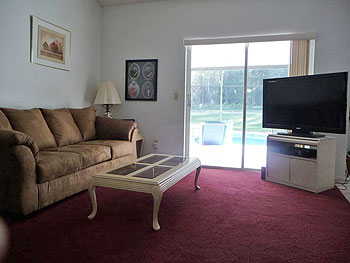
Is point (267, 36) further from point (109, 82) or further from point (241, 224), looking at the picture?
point (241, 224)

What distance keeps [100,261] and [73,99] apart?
3.13 meters

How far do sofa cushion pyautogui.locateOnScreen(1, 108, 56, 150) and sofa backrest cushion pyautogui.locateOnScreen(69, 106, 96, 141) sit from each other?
0.63m

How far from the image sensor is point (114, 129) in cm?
404

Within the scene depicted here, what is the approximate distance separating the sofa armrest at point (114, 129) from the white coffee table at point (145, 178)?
1.12m

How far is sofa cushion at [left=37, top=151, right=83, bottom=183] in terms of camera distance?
2410 millimetres

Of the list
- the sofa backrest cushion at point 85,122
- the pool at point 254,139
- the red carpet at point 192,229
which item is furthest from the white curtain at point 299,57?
the sofa backrest cushion at point 85,122

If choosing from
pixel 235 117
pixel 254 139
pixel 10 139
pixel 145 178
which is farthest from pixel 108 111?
pixel 145 178

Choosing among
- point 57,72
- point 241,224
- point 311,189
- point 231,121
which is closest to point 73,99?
point 57,72

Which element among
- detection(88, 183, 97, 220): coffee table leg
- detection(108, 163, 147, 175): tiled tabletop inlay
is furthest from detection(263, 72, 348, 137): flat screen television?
detection(88, 183, 97, 220): coffee table leg

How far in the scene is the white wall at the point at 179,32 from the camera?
3959 millimetres

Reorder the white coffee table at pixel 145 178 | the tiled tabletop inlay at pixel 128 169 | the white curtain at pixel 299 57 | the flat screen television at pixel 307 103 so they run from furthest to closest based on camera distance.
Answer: the white curtain at pixel 299 57
the flat screen television at pixel 307 103
the tiled tabletop inlay at pixel 128 169
the white coffee table at pixel 145 178

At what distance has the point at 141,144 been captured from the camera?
15.4 ft

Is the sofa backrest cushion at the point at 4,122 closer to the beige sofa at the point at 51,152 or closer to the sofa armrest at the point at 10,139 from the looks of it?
the beige sofa at the point at 51,152

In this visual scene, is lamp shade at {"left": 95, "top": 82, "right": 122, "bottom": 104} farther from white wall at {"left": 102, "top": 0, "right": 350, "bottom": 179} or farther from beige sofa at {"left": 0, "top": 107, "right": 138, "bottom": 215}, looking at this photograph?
beige sofa at {"left": 0, "top": 107, "right": 138, "bottom": 215}
